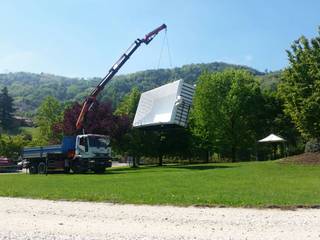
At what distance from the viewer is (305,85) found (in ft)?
143

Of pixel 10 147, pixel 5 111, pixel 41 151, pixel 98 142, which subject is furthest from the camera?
pixel 5 111

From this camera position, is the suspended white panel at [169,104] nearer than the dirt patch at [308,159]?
No

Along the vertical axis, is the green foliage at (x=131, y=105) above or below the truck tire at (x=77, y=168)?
above

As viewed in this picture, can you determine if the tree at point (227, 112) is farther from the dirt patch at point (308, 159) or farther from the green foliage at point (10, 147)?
the green foliage at point (10, 147)

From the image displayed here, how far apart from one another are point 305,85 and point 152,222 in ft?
112

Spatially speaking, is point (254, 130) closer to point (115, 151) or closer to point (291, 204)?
point (115, 151)

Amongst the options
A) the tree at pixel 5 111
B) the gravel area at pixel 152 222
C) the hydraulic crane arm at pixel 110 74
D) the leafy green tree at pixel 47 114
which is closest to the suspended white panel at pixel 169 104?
the hydraulic crane arm at pixel 110 74

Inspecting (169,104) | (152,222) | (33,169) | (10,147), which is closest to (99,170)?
(169,104)

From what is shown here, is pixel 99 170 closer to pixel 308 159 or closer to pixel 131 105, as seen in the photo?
pixel 308 159

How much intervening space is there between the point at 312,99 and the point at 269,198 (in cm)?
2640

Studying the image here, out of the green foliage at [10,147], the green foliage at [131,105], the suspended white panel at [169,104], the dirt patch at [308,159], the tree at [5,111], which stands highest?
the tree at [5,111]

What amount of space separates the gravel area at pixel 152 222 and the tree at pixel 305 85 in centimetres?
2789

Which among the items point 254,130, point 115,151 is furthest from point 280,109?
point 115,151

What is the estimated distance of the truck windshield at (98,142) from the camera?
139ft
